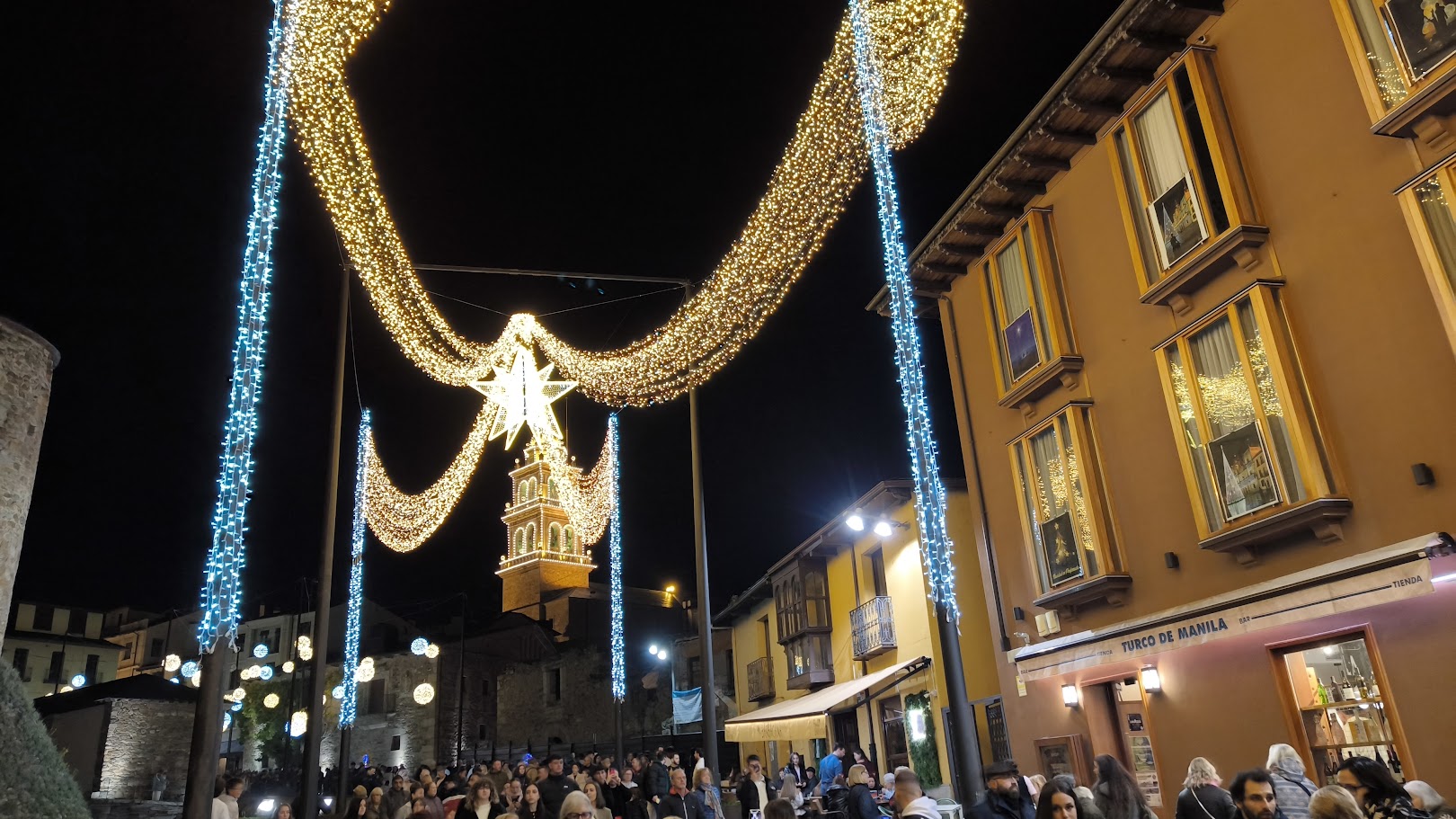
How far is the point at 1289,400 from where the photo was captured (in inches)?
359

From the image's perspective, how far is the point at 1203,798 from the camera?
19.4 ft

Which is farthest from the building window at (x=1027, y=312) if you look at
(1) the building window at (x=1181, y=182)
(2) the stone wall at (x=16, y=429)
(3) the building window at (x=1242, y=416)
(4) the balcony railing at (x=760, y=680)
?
(4) the balcony railing at (x=760, y=680)

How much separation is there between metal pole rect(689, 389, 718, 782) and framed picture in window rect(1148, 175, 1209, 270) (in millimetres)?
6882

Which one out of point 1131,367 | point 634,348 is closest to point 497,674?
point 634,348

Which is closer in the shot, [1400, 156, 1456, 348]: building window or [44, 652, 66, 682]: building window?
[1400, 156, 1456, 348]: building window

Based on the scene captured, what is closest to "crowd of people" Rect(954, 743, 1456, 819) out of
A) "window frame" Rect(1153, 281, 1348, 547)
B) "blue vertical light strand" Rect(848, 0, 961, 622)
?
"blue vertical light strand" Rect(848, 0, 961, 622)

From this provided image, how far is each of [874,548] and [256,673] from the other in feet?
60.6

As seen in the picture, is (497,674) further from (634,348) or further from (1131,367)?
(1131,367)

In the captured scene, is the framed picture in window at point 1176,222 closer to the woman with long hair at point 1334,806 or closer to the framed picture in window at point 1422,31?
the framed picture in window at point 1422,31

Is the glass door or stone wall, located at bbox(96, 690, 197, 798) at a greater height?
stone wall, located at bbox(96, 690, 197, 798)

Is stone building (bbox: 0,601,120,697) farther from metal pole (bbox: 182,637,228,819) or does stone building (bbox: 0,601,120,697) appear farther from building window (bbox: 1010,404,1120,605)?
building window (bbox: 1010,404,1120,605)

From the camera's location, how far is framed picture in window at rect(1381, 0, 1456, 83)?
791cm

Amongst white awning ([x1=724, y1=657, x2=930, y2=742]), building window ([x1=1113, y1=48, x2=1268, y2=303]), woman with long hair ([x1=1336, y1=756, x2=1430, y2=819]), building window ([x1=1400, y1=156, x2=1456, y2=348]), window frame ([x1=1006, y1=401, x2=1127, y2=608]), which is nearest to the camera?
woman with long hair ([x1=1336, y1=756, x2=1430, y2=819])

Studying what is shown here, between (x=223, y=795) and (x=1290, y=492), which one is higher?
(x=1290, y=492)
